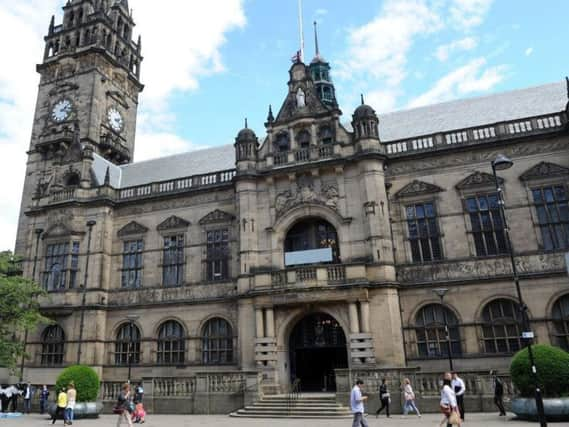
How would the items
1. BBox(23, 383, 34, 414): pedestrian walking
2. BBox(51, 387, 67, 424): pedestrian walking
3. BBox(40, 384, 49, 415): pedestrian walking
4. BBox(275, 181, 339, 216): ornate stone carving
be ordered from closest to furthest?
BBox(51, 387, 67, 424): pedestrian walking → BBox(40, 384, 49, 415): pedestrian walking → BBox(23, 383, 34, 414): pedestrian walking → BBox(275, 181, 339, 216): ornate stone carving

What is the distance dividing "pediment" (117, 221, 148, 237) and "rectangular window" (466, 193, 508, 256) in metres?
20.9

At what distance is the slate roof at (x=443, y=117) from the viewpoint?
91.7 ft

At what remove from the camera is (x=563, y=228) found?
910 inches

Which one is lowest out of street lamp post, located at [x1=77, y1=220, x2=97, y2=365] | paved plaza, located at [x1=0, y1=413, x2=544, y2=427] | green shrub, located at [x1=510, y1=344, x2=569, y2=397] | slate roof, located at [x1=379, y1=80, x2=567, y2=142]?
paved plaza, located at [x1=0, y1=413, x2=544, y2=427]

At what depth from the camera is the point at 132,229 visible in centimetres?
3152

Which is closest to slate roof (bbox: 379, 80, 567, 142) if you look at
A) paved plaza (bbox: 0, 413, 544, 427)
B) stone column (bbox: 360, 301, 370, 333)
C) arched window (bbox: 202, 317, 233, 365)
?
stone column (bbox: 360, 301, 370, 333)

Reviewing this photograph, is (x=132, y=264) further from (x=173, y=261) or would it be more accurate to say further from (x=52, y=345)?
(x=52, y=345)

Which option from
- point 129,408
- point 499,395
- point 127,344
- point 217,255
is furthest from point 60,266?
point 499,395

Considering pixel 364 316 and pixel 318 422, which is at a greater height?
pixel 364 316

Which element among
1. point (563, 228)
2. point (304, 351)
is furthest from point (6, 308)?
point (563, 228)

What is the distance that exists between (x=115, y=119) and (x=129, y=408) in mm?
33674

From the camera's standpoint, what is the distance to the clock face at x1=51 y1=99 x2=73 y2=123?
4184 cm

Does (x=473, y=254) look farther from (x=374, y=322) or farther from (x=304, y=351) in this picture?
(x=304, y=351)

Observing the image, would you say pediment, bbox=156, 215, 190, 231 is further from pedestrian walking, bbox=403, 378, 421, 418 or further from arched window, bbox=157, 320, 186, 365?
pedestrian walking, bbox=403, 378, 421, 418
